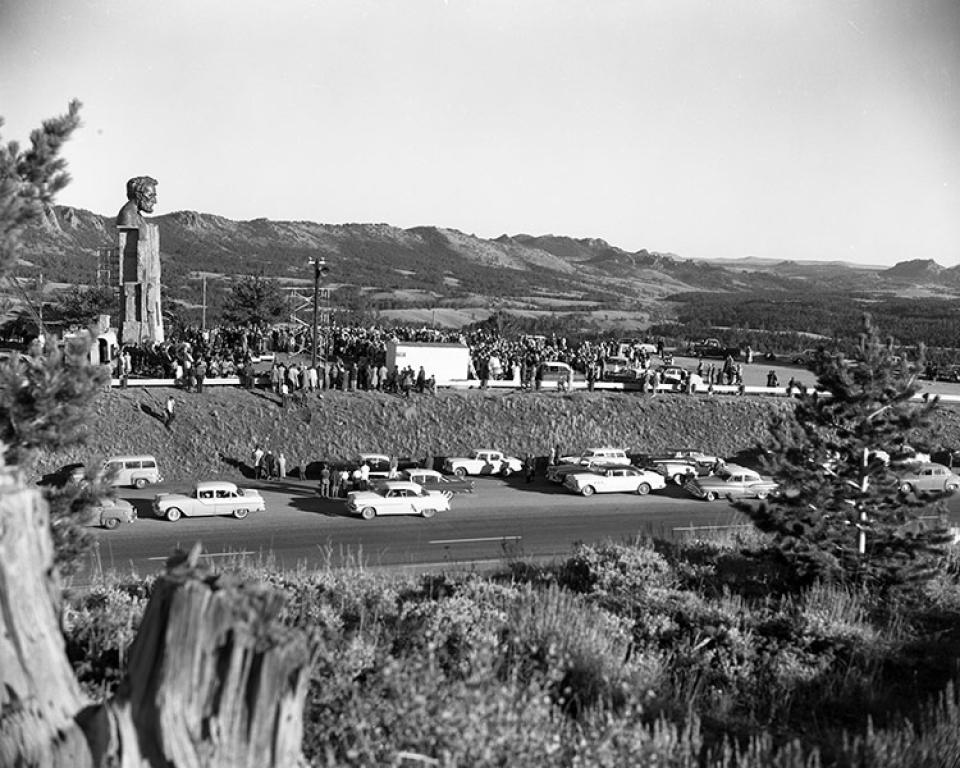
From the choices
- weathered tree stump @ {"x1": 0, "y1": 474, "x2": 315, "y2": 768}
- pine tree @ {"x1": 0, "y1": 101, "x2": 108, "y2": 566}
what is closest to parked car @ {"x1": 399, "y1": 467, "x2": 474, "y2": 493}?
pine tree @ {"x1": 0, "y1": 101, "x2": 108, "y2": 566}

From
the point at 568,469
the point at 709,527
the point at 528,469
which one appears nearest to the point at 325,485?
the point at 528,469

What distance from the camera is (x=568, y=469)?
2608cm

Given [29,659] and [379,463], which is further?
[379,463]

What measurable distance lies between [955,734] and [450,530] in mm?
14486

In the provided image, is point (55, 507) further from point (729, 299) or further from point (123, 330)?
point (729, 299)

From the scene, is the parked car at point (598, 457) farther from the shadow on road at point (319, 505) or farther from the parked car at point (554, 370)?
the shadow on road at point (319, 505)

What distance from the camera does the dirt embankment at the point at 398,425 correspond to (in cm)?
2548

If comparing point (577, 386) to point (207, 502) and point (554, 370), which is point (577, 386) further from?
point (207, 502)

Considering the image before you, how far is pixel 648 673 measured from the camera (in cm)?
776

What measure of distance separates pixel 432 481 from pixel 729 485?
8.72 meters

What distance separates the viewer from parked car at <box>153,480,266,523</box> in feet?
65.9

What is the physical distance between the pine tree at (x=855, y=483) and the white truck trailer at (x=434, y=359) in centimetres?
1861

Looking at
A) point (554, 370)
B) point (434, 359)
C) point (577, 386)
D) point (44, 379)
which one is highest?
point (44, 379)

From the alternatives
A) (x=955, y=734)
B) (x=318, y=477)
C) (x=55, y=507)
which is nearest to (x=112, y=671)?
(x=55, y=507)
